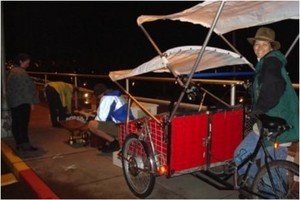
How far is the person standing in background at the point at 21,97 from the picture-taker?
713 cm

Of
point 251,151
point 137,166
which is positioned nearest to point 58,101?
point 137,166

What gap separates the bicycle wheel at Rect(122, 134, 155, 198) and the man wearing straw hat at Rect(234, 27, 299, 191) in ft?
4.37

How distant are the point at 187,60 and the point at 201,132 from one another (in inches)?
40.5

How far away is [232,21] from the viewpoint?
5086 mm

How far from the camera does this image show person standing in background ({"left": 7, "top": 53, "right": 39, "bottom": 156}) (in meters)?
7.13

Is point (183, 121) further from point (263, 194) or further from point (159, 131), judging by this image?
point (263, 194)

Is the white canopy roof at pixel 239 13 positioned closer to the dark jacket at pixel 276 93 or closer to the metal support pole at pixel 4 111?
the dark jacket at pixel 276 93

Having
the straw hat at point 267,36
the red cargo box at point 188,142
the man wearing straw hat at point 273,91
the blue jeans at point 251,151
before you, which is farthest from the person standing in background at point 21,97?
the straw hat at point 267,36

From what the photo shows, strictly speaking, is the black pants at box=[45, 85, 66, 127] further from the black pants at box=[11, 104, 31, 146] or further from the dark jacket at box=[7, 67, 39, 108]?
the dark jacket at box=[7, 67, 39, 108]

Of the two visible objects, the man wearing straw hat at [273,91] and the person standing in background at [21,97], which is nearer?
the man wearing straw hat at [273,91]

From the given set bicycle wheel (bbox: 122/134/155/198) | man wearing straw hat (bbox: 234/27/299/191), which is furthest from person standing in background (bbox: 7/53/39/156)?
man wearing straw hat (bbox: 234/27/299/191)

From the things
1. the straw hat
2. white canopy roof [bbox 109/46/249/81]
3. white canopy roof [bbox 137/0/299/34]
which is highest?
white canopy roof [bbox 137/0/299/34]

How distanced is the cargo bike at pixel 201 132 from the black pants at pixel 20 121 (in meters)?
2.70

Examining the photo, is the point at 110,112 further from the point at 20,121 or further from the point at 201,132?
the point at 201,132
